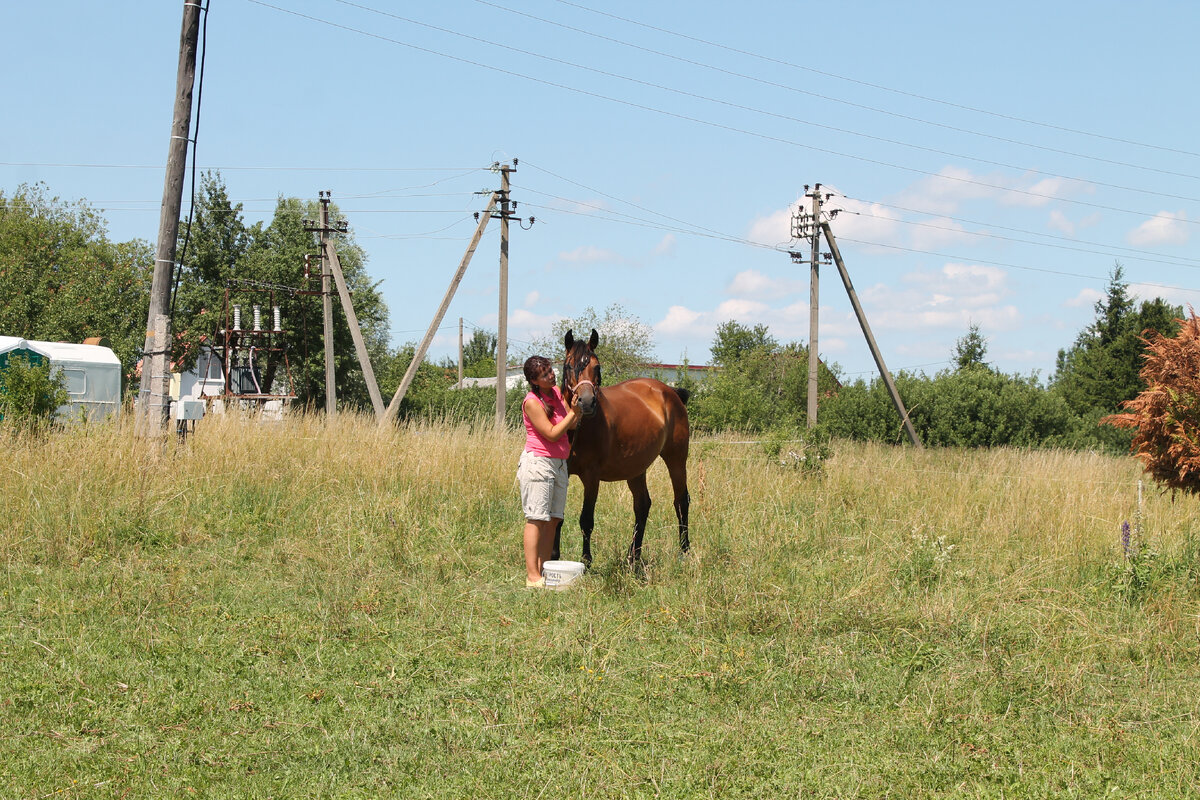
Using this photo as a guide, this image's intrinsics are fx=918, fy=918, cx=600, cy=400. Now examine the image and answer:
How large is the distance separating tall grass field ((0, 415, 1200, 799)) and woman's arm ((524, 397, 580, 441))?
105 centimetres

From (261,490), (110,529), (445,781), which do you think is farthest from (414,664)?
(261,490)

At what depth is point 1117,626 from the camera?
5.58 meters

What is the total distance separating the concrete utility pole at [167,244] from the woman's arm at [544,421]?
4781 millimetres

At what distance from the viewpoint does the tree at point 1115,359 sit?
31.7m

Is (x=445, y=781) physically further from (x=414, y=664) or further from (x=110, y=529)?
(x=110, y=529)

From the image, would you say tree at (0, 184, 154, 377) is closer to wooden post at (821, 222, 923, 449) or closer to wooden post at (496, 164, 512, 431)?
wooden post at (496, 164, 512, 431)

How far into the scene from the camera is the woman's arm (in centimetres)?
631

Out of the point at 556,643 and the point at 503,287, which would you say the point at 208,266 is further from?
the point at 556,643

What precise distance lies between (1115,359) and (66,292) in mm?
37333

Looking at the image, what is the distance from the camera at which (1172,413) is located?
6.46 metres

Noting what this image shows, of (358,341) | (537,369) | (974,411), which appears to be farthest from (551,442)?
(974,411)

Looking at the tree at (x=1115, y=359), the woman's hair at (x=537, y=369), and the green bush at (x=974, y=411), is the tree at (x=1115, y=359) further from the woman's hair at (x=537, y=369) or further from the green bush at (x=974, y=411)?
the woman's hair at (x=537, y=369)

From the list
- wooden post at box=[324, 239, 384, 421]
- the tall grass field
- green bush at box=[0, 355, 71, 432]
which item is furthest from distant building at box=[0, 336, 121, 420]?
the tall grass field

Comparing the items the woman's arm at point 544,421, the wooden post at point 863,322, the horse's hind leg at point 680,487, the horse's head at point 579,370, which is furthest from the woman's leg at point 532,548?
the wooden post at point 863,322
